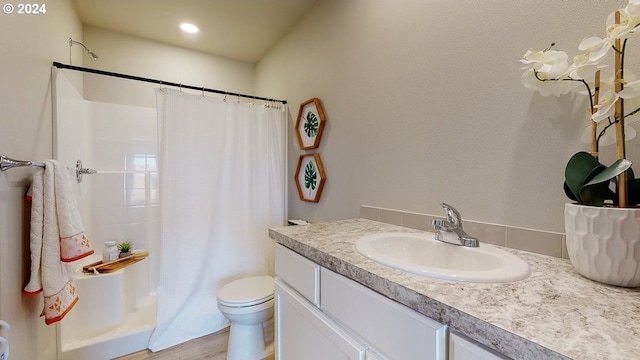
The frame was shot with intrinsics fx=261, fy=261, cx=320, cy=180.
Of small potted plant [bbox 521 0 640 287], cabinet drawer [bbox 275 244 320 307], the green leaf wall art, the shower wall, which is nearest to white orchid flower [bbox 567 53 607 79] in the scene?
small potted plant [bbox 521 0 640 287]

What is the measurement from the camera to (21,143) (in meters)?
1.15

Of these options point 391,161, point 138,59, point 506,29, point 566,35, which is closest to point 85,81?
point 138,59

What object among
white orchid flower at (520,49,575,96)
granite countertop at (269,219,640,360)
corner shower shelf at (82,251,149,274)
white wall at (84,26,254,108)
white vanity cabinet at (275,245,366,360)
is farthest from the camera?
white wall at (84,26,254,108)

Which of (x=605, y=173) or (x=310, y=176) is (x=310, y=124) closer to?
(x=310, y=176)

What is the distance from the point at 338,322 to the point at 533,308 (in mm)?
526

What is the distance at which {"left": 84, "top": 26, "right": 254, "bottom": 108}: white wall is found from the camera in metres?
2.31

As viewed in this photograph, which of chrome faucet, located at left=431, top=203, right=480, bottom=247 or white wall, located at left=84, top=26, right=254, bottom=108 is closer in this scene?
chrome faucet, located at left=431, top=203, right=480, bottom=247

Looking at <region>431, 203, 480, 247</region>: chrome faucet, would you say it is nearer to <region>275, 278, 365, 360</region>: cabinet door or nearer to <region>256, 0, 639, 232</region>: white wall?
<region>256, 0, 639, 232</region>: white wall

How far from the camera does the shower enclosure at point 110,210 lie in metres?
1.67

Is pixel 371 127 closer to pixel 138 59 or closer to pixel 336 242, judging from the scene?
pixel 336 242

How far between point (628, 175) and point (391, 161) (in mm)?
812

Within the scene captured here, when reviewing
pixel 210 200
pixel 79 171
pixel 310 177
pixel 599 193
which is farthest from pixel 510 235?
pixel 79 171

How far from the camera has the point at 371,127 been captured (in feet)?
4.84

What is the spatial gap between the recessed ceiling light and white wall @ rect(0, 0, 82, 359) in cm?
92
